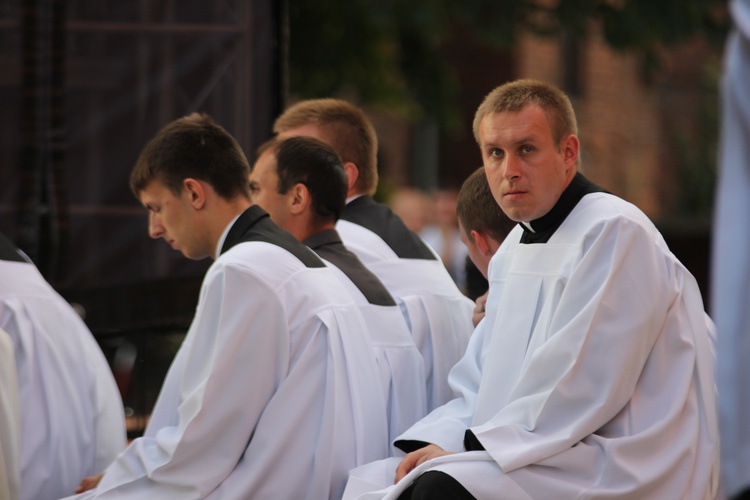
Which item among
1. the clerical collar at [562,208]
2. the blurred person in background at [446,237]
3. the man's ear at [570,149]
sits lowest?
the blurred person in background at [446,237]

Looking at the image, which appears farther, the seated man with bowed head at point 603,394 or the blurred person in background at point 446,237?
the blurred person in background at point 446,237

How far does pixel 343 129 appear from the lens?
5.60m

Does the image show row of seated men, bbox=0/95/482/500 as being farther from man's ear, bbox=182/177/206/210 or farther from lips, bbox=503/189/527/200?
lips, bbox=503/189/527/200

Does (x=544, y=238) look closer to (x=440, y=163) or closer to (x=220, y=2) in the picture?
(x=220, y=2)

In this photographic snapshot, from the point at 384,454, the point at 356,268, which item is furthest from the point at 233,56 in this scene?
the point at 384,454

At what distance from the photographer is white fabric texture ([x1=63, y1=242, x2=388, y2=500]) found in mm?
3955

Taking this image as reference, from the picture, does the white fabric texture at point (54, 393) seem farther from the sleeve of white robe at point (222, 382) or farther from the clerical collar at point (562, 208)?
the clerical collar at point (562, 208)

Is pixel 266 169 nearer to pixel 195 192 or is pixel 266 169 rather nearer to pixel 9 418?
pixel 195 192

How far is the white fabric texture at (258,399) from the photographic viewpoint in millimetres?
3955

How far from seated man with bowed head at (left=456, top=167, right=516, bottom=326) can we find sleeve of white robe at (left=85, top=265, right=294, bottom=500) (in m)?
0.96

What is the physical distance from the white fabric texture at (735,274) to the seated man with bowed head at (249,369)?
82.8 inches

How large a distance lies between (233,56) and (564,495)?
409cm

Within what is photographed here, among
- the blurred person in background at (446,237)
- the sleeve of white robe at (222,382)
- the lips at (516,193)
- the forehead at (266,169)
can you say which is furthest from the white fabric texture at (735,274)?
the blurred person in background at (446,237)

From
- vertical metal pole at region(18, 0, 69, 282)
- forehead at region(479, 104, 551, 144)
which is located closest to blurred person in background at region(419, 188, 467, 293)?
vertical metal pole at region(18, 0, 69, 282)
